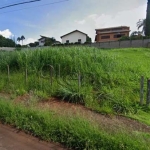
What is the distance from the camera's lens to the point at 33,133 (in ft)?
9.81

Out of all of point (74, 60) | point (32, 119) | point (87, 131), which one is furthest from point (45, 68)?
point (87, 131)

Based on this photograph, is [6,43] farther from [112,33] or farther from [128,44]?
[128,44]

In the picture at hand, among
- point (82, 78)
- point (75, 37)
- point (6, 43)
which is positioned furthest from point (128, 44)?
point (6, 43)

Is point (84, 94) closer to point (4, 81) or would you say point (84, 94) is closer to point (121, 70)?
point (121, 70)

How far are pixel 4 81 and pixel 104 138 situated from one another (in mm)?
4636

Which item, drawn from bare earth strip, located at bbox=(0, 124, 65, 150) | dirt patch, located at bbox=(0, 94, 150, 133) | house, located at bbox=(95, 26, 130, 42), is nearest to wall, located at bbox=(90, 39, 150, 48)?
dirt patch, located at bbox=(0, 94, 150, 133)

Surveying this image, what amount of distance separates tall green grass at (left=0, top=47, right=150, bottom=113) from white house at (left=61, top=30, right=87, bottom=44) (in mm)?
36194

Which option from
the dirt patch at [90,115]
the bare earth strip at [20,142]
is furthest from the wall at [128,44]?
the bare earth strip at [20,142]

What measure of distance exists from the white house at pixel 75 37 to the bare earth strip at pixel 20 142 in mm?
41202

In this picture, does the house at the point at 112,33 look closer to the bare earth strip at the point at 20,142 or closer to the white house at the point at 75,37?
the white house at the point at 75,37

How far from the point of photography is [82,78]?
5.28 m

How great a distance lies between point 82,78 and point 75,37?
39524 mm

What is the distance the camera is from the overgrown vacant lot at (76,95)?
2652mm

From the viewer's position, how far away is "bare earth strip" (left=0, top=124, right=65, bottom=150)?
263 cm
